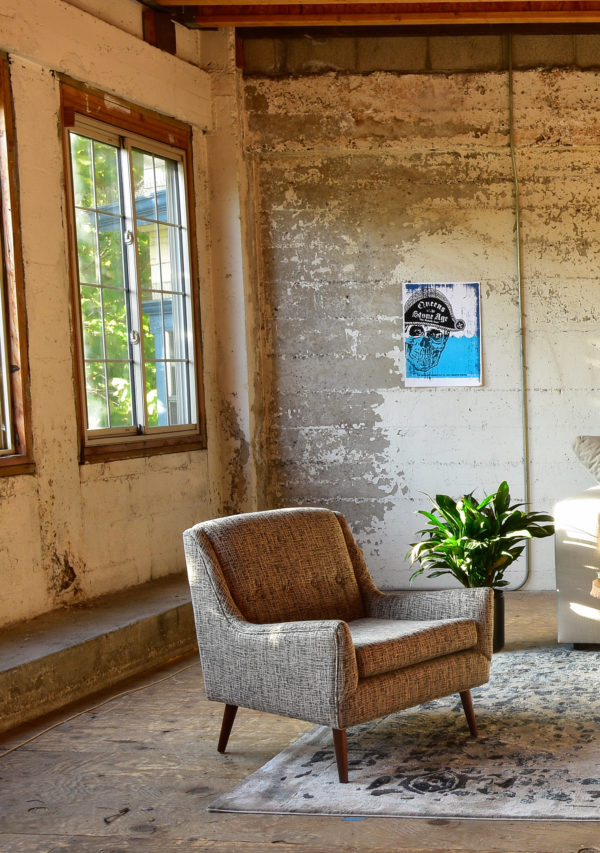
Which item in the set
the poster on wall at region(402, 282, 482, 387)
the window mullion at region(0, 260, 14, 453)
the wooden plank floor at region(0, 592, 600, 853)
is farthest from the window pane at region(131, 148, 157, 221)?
the wooden plank floor at region(0, 592, 600, 853)

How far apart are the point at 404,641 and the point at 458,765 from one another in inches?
17.5

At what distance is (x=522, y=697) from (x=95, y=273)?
3.19m

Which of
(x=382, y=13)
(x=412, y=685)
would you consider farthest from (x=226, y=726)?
(x=382, y=13)

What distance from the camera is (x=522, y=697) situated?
167 inches

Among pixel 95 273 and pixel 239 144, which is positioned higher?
pixel 239 144

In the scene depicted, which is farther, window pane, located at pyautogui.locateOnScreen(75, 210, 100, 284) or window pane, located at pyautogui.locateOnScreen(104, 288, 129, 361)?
window pane, located at pyautogui.locateOnScreen(104, 288, 129, 361)

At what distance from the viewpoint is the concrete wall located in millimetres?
4957

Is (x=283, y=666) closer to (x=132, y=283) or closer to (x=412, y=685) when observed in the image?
(x=412, y=685)

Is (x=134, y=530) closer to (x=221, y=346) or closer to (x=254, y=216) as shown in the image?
(x=221, y=346)

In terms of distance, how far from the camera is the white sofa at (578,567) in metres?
4.88

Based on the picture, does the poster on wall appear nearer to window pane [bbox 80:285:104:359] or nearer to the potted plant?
the potted plant

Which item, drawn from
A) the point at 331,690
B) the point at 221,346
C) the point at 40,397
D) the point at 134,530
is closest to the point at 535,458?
the point at 221,346

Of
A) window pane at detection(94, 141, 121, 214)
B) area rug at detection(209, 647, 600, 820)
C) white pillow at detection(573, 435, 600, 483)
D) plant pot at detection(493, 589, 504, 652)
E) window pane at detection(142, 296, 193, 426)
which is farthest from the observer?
window pane at detection(142, 296, 193, 426)

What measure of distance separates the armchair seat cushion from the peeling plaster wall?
296 centimetres
